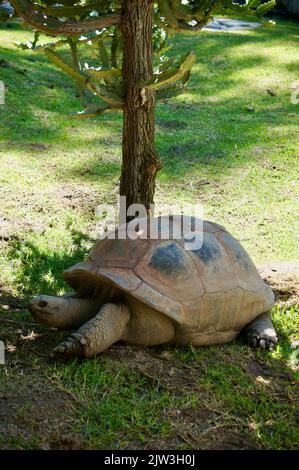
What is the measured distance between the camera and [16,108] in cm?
916

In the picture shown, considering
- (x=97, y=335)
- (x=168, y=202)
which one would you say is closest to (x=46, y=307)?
(x=97, y=335)

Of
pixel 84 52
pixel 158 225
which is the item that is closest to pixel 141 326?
pixel 158 225

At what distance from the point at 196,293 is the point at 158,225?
0.52 meters

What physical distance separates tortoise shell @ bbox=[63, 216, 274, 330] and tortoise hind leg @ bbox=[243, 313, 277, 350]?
2.3 inches

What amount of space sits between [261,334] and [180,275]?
0.72 metres

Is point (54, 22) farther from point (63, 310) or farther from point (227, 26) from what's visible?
point (227, 26)

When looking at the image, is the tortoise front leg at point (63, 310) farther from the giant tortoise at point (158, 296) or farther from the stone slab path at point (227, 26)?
the stone slab path at point (227, 26)

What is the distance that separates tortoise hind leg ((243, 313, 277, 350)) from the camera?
430cm

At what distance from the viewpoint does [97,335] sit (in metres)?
3.78

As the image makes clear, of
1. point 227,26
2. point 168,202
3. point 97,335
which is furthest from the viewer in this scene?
point 227,26

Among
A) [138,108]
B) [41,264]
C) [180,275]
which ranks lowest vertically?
[41,264]

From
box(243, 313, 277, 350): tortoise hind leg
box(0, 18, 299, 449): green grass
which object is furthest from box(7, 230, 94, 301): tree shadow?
box(243, 313, 277, 350): tortoise hind leg

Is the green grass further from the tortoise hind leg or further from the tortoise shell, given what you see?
the tortoise shell
